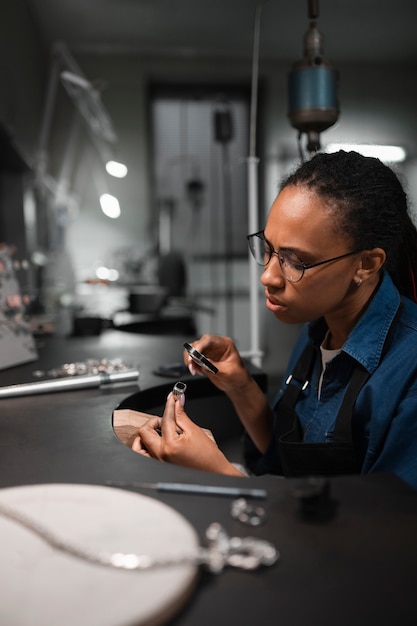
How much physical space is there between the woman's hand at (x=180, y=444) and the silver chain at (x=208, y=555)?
0.76ft

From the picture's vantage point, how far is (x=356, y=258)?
0.90m

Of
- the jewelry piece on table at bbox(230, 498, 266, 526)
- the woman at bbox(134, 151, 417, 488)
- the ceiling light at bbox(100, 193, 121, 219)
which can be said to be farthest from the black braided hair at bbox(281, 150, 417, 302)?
the ceiling light at bbox(100, 193, 121, 219)

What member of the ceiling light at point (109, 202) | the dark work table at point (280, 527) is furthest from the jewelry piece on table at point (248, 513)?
the ceiling light at point (109, 202)

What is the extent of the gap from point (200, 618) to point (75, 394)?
73 centimetres

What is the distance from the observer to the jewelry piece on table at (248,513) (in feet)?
1.76

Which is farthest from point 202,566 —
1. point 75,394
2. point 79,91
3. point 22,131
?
point 22,131

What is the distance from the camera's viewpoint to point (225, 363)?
1120 millimetres

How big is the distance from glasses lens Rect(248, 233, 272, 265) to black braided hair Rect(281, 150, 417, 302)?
108 mm

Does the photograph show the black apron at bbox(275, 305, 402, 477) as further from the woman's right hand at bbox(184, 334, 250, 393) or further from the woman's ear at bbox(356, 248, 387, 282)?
the woman's right hand at bbox(184, 334, 250, 393)

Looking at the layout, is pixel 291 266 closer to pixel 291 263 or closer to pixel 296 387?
pixel 291 263

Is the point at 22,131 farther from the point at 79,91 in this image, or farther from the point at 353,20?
the point at 353,20

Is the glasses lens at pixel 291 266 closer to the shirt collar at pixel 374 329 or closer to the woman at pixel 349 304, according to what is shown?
the woman at pixel 349 304

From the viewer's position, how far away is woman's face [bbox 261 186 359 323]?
0.88 m

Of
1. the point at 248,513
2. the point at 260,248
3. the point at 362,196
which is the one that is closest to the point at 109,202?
the point at 260,248
